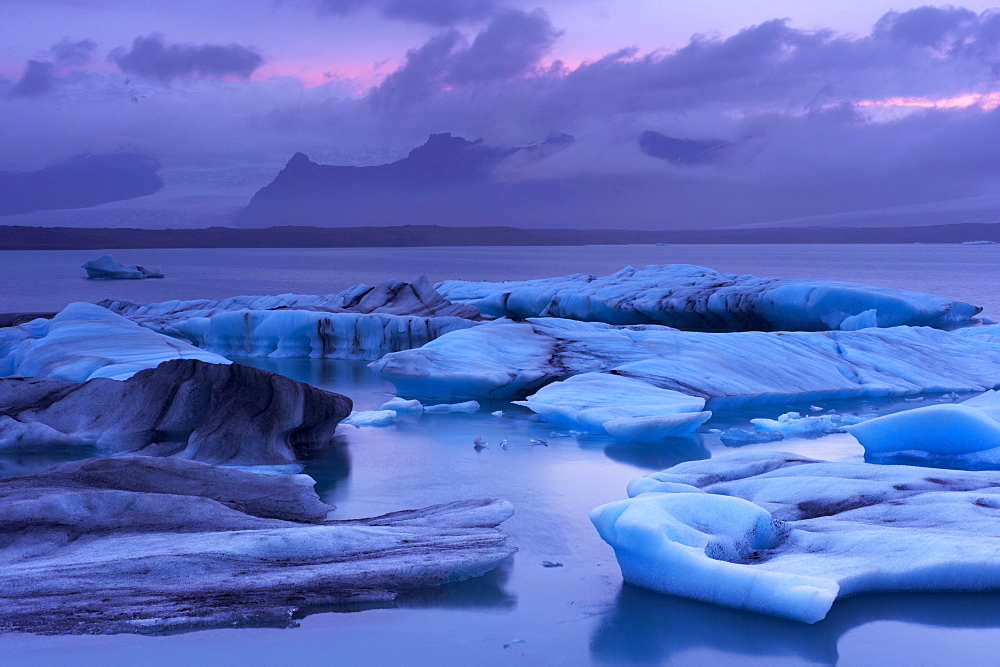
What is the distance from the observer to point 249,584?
12.4ft

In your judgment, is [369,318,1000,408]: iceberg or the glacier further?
the glacier

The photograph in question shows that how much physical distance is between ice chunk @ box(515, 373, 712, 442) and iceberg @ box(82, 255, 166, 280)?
38919 millimetres

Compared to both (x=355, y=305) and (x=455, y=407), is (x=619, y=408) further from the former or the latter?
(x=355, y=305)

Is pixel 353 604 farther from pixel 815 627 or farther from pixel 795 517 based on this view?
pixel 795 517

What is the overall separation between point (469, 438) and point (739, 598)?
4749mm

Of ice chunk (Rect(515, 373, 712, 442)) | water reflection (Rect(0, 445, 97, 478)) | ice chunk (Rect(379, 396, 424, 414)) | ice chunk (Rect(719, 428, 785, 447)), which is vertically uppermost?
ice chunk (Rect(515, 373, 712, 442))

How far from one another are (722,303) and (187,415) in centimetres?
1312

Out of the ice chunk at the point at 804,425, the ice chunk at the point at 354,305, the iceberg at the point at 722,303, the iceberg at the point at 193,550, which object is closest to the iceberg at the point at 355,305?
the ice chunk at the point at 354,305

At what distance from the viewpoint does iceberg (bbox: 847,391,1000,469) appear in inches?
256

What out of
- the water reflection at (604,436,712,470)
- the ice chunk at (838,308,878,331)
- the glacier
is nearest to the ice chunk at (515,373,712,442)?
the water reflection at (604,436,712,470)

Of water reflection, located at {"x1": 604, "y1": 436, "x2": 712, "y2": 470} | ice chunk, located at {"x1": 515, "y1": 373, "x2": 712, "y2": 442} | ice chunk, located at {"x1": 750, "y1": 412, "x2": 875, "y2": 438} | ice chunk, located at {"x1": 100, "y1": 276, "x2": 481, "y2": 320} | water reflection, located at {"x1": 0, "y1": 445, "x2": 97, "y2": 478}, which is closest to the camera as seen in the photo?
water reflection, located at {"x1": 0, "y1": 445, "x2": 97, "y2": 478}

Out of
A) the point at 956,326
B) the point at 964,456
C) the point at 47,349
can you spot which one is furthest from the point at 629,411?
the point at 956,326

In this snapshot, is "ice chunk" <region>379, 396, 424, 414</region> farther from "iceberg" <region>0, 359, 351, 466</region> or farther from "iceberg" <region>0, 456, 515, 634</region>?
"iceberg" <region>0, 456, 515, 634</region>

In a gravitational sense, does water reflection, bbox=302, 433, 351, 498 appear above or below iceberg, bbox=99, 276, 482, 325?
below
